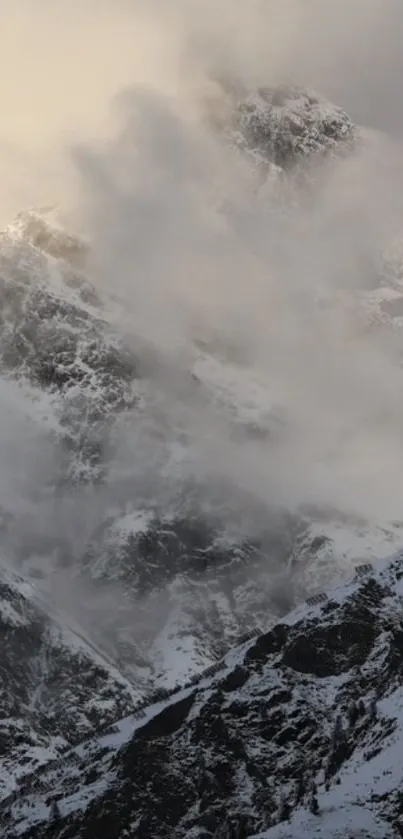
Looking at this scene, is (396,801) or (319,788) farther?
(319,788)

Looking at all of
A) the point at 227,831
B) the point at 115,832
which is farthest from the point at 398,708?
the point at 115,832

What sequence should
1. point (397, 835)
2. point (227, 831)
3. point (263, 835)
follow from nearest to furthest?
point (397, 835)
point (263, 835)
point (227, 831)

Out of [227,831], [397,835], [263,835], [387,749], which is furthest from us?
[227,831]

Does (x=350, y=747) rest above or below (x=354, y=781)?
above

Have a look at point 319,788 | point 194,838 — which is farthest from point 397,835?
point 194,838

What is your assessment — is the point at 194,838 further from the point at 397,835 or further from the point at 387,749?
the point at 397,835

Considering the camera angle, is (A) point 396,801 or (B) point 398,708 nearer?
(A) point 396,801

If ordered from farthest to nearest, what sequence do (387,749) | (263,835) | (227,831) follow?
(227,831) → (387,749) → (263,835)

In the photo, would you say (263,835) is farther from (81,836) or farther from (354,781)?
(81,836)

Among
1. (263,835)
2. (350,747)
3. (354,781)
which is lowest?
(263,835)
